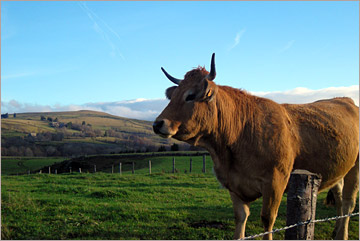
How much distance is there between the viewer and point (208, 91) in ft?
16.6

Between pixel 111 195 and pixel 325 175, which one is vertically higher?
pixel 325 175

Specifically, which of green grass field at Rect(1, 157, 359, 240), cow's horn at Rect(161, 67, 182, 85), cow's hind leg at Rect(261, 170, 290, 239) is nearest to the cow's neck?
cow's horn at Rect(161, 67, 182, 85)

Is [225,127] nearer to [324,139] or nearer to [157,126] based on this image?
[157,126]

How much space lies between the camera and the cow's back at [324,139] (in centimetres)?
558

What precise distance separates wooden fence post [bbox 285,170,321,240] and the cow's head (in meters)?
1.57

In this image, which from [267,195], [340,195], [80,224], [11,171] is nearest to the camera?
[267,195]

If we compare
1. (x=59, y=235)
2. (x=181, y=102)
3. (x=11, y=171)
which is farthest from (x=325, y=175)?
(x=11, y=171)

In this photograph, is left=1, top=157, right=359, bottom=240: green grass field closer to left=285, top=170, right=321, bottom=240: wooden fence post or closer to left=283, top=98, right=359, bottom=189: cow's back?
left=283, top=98, right=359, bottom=189: cow's back

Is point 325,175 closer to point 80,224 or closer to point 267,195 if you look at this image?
point 267,195

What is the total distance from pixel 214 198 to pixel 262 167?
30.2 feet

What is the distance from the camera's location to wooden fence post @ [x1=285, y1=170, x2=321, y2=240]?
170 inches

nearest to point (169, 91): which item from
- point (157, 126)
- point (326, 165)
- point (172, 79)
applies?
point (172, 79)

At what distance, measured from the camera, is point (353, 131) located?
6535mm

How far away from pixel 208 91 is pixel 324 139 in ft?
7.85
